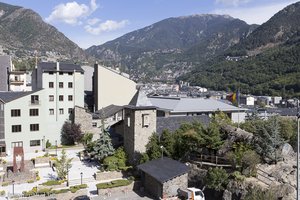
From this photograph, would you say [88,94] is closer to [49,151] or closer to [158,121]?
[49,151]

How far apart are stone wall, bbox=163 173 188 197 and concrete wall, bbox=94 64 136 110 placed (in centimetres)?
3248

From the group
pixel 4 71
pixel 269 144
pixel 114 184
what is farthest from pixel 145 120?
pixel 4 71

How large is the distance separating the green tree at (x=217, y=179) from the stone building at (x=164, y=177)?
2.87 m

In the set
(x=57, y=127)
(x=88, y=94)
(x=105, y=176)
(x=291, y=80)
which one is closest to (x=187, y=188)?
(x=105, y=176)


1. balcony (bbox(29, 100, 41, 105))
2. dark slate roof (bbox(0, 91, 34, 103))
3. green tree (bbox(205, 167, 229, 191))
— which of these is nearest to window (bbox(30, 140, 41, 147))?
balcony (bbox(29, 100, 41, 105))

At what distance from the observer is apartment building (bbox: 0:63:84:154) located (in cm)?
4638

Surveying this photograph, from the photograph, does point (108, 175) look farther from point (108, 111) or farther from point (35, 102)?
point (108, 111)

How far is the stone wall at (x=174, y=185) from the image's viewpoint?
29.9m

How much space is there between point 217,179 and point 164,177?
4.85 m

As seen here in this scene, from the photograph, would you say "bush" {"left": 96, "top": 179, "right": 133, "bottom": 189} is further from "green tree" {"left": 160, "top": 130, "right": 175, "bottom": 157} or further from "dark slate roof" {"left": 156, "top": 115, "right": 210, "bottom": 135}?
"dark slate roof" {"left": 156, "top": 115, "right": 210, "bottom": 135}

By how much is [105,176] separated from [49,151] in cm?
1514

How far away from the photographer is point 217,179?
1115 inches

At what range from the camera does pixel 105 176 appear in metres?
35.6

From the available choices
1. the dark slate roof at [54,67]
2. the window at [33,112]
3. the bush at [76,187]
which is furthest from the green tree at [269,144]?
the dark slate roof at [54,67]
